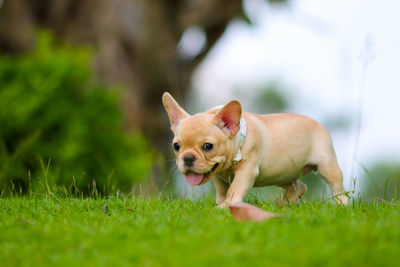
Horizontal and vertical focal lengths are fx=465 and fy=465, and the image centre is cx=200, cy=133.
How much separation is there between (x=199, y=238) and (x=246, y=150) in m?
1.80

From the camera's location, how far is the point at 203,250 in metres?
2.11

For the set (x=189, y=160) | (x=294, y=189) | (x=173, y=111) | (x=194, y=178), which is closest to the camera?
(x=189, y=160)

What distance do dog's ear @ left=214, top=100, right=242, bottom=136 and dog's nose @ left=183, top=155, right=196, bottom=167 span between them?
401mm

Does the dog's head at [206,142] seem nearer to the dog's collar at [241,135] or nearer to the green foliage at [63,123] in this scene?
the dog's collar at [241,135]

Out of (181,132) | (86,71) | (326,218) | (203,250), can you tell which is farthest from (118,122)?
(203,250)

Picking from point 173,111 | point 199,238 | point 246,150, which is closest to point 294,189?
point 246,150

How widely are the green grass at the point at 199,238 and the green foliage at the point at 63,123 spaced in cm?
375

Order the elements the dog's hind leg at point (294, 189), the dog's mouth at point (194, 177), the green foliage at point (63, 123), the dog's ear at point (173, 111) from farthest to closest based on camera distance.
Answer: the green foliage at point (63, 123) < the dog's hind leg at point (294, 189) < the dog's ear at point (173, 111) < the dog's mouth at point (194, 177)

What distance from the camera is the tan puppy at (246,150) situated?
150 inches

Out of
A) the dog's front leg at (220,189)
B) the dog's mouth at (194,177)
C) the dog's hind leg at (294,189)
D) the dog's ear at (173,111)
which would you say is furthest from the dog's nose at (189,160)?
the dog's hind leg at (294,189)

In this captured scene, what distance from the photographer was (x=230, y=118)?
3.92 meters

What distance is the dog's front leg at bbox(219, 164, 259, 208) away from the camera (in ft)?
12.8

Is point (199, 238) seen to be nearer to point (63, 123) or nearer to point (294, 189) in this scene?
point (294, 189)

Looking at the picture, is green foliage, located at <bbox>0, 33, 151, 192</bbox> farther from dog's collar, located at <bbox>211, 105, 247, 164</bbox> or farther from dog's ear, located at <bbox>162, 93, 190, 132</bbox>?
dog's collar, located at <bbox>211, 105, 247, 164</bbox>
